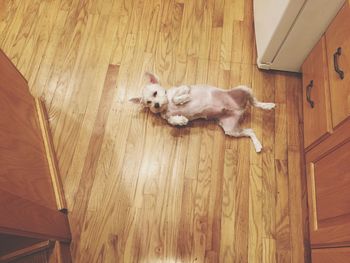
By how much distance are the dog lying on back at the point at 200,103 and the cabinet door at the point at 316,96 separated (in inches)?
8.9

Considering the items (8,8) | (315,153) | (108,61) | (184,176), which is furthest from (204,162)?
(8,8)

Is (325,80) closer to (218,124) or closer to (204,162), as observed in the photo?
(218,124)

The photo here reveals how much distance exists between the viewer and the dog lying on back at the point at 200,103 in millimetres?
1378

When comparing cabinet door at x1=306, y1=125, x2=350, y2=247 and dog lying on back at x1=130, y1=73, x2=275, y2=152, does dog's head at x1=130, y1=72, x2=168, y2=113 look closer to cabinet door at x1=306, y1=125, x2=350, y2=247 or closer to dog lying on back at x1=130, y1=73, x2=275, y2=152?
dog lying on back at x1=130, y1=73, x2=275, y2=152

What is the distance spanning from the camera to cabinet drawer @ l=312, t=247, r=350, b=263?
2.92 feet

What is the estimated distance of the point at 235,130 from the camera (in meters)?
1.44

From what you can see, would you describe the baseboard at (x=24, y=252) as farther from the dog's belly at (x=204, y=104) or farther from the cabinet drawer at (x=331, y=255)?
the cabinet drawer at (x=331, y=255)

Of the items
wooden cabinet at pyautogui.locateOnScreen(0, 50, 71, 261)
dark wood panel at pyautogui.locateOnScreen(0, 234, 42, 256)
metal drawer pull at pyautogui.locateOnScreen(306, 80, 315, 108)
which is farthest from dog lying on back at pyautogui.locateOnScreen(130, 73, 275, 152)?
dark wood panel at pyautogui.locateOnScreen(0, 234, 42, 256)

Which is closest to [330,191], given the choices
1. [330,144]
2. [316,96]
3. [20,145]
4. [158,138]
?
[330,144]

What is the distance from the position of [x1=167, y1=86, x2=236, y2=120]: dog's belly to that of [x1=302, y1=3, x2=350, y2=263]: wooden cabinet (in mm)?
364

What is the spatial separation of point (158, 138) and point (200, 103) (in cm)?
27

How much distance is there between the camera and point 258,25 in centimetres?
161

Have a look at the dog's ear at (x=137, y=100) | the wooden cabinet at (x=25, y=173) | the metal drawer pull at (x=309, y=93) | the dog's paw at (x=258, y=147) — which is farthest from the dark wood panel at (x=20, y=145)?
the metal drawer pull at (x=309, y=93)

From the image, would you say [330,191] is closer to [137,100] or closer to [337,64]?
[337,64]
